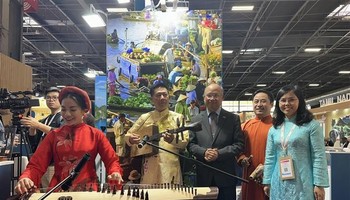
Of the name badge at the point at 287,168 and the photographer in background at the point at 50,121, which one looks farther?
the photographer in background at the point at 50,121

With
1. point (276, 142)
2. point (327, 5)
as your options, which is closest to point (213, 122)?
point (276, 142)

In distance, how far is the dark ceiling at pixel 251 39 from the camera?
10.6 meters

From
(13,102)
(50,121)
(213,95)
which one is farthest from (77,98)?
(50,121)

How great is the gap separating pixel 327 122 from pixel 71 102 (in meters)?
15.5

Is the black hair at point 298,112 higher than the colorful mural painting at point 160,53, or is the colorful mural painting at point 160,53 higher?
the colorful mural painting at point 160,53

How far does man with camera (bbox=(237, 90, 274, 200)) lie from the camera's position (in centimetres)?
328

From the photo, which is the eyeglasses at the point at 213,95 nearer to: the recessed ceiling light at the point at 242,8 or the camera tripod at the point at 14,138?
the camera tripod at the point at 14,138

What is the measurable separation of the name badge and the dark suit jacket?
36 cm

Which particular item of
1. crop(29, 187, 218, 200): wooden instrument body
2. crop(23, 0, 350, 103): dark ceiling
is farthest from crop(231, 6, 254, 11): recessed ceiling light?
crop(29, 187, 218, 200): wooden instrument body

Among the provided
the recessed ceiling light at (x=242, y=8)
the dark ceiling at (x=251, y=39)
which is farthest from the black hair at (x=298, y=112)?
the recessed ceiling light at (x=242, y=8)

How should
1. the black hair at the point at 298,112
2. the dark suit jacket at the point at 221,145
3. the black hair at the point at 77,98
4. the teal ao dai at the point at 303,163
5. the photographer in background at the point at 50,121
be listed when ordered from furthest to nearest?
the photographer in background at the point at 50,121 < the dark suit jacket at the point at 221,145 < the black hair at the point at 298,112 < the teal ao dai at the point at 303,163 < the black hair at the point at 77,98

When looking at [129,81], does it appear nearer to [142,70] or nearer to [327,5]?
[142,70]

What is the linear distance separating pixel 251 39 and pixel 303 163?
37.7 ft

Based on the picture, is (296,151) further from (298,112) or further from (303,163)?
(298,112)
